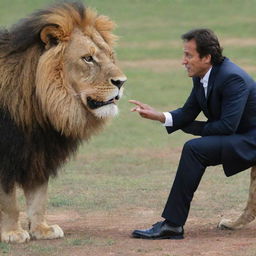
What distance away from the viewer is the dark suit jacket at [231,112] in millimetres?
5879

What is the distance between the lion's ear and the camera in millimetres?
5871

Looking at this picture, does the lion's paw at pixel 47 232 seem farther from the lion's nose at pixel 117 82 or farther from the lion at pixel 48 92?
the lion's nose at pixel 117 82

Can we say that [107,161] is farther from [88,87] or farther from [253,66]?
[253,66]

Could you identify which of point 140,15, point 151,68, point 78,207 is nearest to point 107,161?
point 78,207

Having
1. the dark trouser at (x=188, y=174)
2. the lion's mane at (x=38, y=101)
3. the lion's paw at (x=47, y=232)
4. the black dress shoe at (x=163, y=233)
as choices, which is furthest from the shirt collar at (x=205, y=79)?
the lion's paw at (x=47, y=232)

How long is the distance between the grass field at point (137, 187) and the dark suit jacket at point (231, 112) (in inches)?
21.2

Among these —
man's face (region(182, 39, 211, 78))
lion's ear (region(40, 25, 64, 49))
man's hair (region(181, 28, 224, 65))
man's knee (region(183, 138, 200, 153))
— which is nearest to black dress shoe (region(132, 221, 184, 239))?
man's knee (region(183, 138, 200, 153))

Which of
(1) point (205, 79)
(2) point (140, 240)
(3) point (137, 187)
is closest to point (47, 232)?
(2) point (140, 240)

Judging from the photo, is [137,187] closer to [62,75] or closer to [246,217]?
[246,217]

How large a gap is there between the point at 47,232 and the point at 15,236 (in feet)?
0.84

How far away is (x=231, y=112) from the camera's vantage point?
5855 millimetres

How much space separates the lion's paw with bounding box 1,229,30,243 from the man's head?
154cm

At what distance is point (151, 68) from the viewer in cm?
2089

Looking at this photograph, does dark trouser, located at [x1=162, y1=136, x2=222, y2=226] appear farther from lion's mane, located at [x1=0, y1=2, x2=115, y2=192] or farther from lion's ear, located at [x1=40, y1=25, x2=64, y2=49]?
lion's ear, located at [x1=40, y1=25, x2=64, y2=49]
